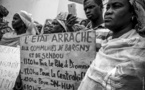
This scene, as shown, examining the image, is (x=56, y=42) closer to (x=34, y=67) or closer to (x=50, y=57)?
(x=50, y=57)

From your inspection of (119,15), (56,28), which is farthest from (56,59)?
(119,15)

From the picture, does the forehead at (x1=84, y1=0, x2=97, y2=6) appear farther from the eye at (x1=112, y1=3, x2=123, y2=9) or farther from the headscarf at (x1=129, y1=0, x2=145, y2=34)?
the headscarf at (x1=129, y1=0, x2=145, y2=34)

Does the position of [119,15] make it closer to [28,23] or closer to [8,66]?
[8,66]

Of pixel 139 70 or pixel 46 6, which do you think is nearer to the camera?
pixel 139 70

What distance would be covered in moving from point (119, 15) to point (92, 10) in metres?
1.07

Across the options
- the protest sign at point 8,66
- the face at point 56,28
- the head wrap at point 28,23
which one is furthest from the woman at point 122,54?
the head wrap at point 28,23

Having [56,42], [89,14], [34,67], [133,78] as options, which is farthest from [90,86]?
[89,14]

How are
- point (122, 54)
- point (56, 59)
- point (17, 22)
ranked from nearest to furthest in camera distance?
point (122, 54), point (56, 59), point (17, 22)

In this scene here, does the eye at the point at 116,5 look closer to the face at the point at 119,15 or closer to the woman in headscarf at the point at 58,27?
the face at the point at 119,15

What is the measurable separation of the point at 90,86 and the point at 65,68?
1.94 feet

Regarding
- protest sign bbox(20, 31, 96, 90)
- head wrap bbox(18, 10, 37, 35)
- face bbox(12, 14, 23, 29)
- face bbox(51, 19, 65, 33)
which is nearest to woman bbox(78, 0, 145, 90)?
protest sign bbox(20, 31, 96, 90)

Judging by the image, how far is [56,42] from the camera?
230cm

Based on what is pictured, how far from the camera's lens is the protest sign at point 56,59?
2.04 metres

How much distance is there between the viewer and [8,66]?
2980 mm
